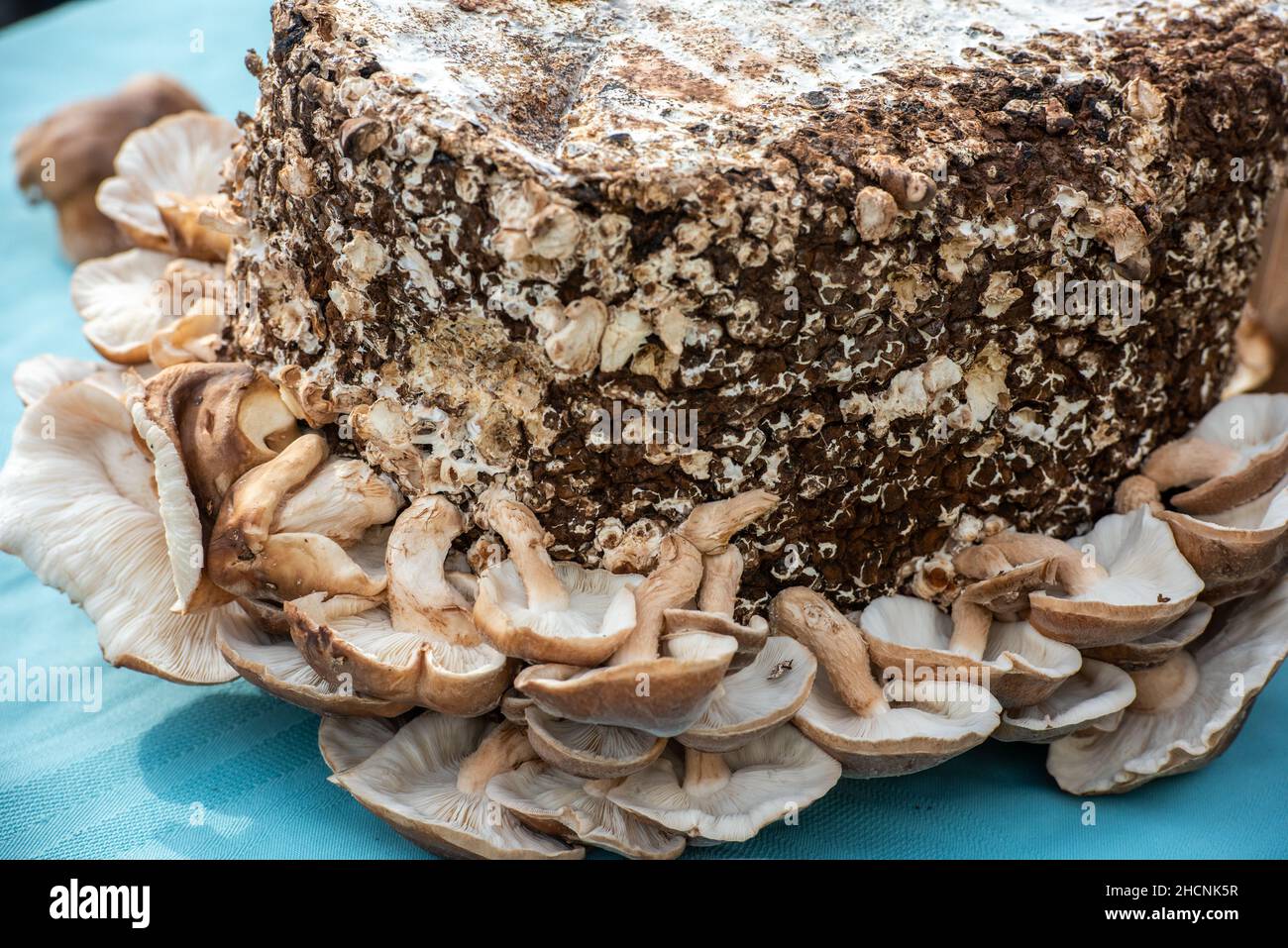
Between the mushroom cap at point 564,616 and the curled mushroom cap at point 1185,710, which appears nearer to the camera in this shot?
the mushroom cap at point 564,616

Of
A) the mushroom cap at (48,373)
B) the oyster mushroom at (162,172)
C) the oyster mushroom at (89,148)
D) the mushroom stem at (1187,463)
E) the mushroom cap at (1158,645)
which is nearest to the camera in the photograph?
the mushroom cap at (1158,645)

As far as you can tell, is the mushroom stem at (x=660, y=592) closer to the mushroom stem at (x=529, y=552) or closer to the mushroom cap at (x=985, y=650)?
the mushroom stem at (x=529, y=552)

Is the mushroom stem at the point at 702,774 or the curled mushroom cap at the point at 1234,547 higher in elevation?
the curled mushroom cap at the point at 1234,547

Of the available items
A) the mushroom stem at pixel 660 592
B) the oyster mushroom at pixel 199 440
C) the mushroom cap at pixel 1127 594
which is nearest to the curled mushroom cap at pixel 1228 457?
the mushroom cap at pixel 1127 594

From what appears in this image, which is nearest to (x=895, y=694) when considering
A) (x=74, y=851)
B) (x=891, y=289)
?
(x=891, y=289)

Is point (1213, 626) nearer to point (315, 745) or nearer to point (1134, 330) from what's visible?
point (1134, 330)

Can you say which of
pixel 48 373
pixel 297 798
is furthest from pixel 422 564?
pixel 48 373

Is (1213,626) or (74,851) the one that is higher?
(1213,626)

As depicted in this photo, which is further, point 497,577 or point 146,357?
point 146,357
